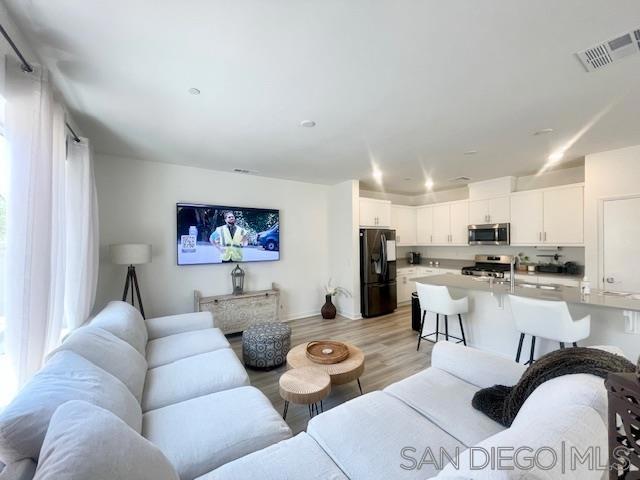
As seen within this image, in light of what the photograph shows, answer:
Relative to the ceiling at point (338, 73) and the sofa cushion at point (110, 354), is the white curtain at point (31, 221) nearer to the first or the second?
the sofa cushion at point (110, 354)

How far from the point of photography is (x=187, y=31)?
56.5 inches

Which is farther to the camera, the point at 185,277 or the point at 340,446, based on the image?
the point at 185,277

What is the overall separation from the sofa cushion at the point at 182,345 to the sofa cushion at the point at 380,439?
56.0 inches

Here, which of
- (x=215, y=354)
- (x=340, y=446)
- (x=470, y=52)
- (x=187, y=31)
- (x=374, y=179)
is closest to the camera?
(x=340, y=446)

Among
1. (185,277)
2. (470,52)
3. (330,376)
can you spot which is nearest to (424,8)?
(470,52)

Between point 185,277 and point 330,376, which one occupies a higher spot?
point 185,277

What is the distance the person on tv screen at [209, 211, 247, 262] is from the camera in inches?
162

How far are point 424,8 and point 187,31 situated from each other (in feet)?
4.05

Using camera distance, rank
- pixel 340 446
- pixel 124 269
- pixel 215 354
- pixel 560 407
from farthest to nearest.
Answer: pixel 124 269, pixel 215 354, pixel 340 446, pixel 560 407

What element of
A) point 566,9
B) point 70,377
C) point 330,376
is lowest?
point 330,376

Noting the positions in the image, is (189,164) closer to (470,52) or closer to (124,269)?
(124,269)

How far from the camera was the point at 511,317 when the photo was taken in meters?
2.95

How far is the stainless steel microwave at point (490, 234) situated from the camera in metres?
4.58

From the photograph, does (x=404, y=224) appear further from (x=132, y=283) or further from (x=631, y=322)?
(x=132, y=283)
